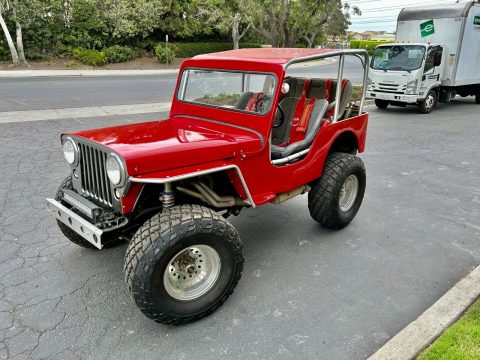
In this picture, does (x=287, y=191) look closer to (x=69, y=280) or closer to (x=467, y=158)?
(x=69, y=280)

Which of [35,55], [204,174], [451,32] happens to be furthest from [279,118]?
[35,55]

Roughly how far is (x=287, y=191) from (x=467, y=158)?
504 centimetres

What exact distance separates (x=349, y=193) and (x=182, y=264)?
2.31m

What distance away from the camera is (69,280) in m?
3.28

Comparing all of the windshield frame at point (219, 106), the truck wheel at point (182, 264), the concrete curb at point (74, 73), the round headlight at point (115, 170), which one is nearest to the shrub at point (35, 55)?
the concrete curb at point (74, 73)

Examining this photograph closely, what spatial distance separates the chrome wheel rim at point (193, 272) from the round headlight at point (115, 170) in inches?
26.1

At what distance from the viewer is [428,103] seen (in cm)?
1192

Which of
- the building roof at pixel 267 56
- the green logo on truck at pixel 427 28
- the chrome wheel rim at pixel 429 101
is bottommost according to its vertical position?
the chrome wheel rim at pixel 429 101

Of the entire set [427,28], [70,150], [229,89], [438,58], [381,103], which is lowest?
[381,103]

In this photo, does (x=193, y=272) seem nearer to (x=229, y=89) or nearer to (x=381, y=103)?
(x=229, y=89)

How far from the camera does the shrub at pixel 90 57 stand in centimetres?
2270

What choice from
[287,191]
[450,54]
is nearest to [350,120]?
[287,191]

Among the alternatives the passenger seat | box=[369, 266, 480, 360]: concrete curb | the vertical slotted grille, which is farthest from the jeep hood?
box=[369, 266, 480, 360]: concrete curb

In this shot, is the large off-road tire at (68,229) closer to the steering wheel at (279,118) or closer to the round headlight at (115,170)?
the round headlight at (115,170)
